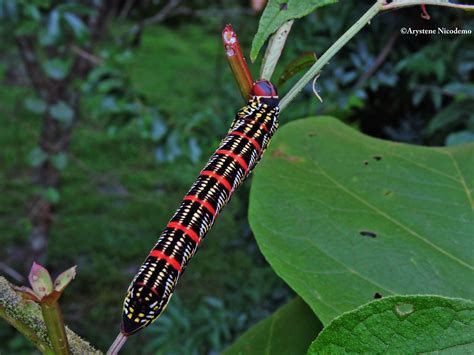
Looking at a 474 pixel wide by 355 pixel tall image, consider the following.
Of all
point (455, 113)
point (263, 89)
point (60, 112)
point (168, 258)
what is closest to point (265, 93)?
point (263, 89)

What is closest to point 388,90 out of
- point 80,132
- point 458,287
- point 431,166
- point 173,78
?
point 431,166

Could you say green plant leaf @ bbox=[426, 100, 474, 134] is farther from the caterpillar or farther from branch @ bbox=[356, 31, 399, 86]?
the caterpillar

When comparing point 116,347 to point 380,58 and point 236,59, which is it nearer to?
point 236,59

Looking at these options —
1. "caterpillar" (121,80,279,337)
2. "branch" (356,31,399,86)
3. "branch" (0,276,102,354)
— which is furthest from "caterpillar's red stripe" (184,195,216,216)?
"branch" (356,31,399,86)

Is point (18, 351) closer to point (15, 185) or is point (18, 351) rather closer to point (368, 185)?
point (15, 185)

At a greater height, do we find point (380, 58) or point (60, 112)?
point (380, 58)

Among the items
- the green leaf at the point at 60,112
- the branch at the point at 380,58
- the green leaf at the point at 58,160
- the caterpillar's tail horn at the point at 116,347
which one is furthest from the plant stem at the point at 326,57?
the green leaf at the point at 58,160
